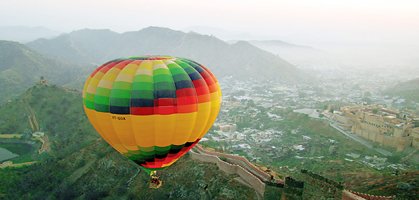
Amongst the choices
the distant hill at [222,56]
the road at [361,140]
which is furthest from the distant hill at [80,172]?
the distant hill at [222,56]

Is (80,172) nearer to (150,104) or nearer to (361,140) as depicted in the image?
(150,104)

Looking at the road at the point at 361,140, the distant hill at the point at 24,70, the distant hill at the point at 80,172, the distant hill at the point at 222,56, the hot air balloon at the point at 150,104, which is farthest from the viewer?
the distant hill at the point at 222,56

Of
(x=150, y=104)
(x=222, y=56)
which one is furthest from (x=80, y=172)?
(x=222, y=56)

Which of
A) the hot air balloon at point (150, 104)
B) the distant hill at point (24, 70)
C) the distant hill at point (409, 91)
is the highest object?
the hot air balloon at point (150, 104)

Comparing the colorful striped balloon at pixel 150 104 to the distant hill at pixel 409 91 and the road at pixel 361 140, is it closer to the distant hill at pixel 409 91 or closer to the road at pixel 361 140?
the road at pixel 361 140

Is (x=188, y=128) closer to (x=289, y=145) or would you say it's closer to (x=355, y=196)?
(x=355, y=196)

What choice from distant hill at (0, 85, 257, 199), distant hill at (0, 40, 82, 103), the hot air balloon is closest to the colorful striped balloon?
the hot air balloon

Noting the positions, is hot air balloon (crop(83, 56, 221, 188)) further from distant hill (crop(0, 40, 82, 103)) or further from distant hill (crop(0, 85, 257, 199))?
distant hill (crop(0, 40, 82, 103))
